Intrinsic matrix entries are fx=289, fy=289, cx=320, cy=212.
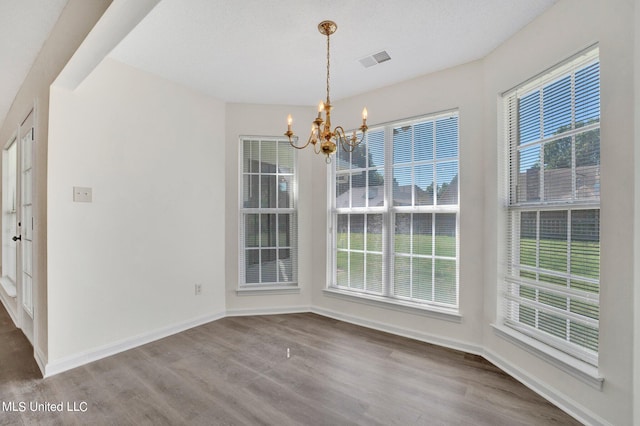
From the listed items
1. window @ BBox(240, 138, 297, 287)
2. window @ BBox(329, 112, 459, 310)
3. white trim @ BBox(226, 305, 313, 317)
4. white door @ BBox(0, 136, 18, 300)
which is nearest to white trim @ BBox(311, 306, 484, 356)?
white trim @ BBox(226, 305, 313, 317)

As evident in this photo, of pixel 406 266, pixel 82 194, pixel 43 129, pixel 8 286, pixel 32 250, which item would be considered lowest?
pixel 8 286

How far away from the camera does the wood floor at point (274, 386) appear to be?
1.85 metres

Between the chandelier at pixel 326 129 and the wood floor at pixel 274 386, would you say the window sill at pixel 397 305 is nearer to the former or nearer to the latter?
the wood floor at pixel 274 386

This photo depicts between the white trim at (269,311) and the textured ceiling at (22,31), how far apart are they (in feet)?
10.8

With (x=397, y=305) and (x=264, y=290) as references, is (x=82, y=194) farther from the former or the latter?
(x=397, y=305)

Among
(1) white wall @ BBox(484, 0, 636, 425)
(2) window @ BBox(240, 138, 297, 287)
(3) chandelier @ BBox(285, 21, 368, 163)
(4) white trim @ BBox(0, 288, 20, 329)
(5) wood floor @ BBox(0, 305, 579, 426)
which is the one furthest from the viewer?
(2) window @ BBox(240, 138, 297, 287)

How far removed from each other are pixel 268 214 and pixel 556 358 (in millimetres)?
3148

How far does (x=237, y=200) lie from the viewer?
149 inches

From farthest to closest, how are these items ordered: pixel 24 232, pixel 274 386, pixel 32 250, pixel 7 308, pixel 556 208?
pixel 7 308 < pixel 24 232 < pixel 32 250 < pixel 274 386 < pixel 556 208

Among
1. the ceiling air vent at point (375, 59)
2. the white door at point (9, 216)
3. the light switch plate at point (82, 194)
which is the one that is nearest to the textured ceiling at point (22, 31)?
the light switch plate at point (82, 194)

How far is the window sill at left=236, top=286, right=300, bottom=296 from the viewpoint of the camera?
375cm

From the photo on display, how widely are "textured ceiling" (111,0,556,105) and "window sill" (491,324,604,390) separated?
95.4 inches

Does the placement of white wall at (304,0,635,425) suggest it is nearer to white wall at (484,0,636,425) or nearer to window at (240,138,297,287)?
white wall at (484,0,636,425)

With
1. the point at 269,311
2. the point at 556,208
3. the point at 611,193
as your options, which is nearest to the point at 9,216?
the point at 269,311
